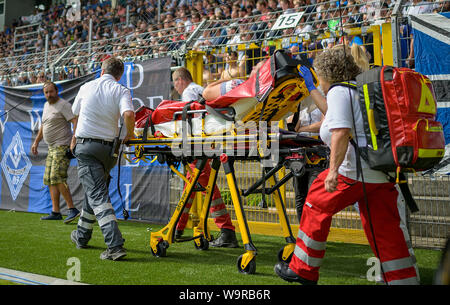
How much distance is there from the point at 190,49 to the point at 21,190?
4.67 meters

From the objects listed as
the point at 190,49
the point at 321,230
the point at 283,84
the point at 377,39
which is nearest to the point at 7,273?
the point at 321,230

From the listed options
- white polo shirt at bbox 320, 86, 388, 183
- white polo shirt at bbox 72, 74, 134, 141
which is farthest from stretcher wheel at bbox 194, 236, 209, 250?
white polo shirt at bbox 320, 86, 388, 183

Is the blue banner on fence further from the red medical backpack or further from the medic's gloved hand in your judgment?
the red medical backpack

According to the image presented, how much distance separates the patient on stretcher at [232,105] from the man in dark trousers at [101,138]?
13.7 inches

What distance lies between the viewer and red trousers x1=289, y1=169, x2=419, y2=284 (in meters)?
2.51

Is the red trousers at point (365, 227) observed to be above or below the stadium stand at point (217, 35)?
below

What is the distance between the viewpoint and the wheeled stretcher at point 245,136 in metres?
3.32

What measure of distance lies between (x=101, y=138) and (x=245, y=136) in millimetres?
1545

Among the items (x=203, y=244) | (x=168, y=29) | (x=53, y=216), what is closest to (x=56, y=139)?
(x=53, y=216)

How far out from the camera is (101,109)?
4.17 m

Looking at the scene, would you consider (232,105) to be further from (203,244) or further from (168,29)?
(168,29)

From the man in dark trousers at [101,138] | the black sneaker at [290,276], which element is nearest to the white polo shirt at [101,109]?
the man in dark trousers at [101,138]

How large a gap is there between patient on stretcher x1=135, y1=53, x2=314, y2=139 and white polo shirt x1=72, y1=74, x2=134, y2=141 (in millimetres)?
359

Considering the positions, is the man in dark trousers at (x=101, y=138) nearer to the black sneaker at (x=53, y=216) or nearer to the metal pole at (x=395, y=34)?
the metal pole at (x=395, y=34)
